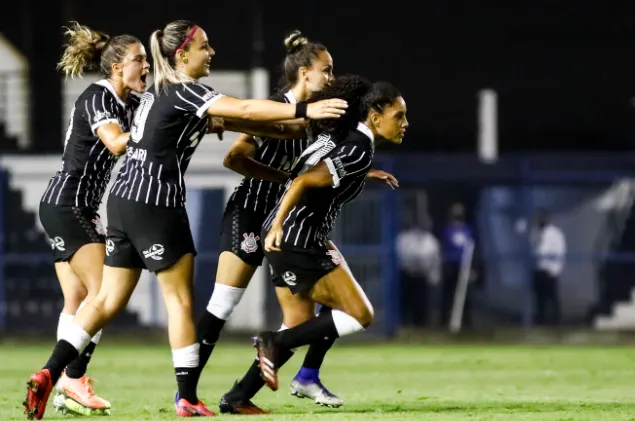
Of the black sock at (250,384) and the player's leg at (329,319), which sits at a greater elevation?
the player's leg at (329,319)

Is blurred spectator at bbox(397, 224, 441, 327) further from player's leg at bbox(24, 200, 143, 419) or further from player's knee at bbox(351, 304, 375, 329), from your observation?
player's leg at bbox(24, 200, 143, 419)

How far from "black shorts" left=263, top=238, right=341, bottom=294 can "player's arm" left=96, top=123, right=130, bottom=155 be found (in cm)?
102

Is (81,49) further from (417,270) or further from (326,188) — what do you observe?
(417,270)

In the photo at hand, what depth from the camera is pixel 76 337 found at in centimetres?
902

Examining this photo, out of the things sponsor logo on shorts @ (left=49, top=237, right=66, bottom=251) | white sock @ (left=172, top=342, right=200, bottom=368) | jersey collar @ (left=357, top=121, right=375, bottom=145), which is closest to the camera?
white sock @ (left=172, top=342, right=200, bottom=368)

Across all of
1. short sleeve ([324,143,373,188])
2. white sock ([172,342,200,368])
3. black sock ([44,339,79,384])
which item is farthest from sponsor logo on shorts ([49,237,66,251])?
short sleeve ([324,143,373,188])

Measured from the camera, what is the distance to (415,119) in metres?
27.9

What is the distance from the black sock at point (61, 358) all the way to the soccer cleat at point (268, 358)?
3.46 ft

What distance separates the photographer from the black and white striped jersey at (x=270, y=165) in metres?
9.67

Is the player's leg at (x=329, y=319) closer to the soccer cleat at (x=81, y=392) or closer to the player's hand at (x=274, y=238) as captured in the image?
the player's hand at (x=274, y=238)

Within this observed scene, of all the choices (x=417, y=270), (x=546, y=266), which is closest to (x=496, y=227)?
(x=546, y=266)

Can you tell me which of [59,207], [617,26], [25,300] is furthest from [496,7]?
[59,207]

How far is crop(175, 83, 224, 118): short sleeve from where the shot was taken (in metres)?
8.58

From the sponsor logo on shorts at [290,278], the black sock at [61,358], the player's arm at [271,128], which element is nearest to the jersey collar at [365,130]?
the player's arm at [271,128]
